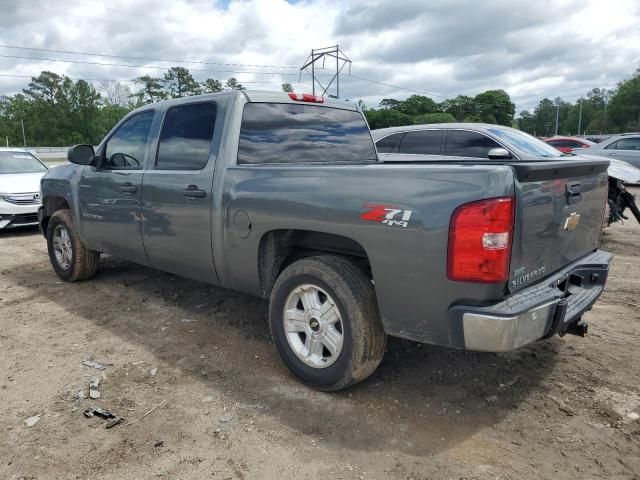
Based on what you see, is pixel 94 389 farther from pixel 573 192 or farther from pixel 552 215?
pixel 573 192

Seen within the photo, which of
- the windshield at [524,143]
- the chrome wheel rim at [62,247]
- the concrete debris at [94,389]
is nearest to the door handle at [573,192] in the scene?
the concrete debris at [94,389]

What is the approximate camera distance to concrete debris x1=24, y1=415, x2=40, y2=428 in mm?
2861

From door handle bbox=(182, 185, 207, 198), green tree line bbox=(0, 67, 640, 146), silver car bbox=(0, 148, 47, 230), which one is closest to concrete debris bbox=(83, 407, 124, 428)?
door handle bbox=(182, 185, 207, 198)

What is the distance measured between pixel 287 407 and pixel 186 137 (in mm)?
2323

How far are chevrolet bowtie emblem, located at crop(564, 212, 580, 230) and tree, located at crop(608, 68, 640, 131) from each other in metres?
96.1

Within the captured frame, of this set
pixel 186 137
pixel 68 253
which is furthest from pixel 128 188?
pixel 68 253

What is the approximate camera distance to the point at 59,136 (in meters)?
78.6

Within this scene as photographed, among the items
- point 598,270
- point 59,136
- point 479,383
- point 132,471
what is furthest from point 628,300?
point 59,136

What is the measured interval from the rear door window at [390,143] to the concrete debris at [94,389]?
593 centimetres

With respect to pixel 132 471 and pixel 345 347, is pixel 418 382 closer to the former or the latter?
pixel 345 347

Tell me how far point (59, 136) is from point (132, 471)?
88110 mm

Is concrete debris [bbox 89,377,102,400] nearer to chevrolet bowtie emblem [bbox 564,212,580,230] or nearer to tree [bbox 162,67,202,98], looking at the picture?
chevrolet bowtie emblem [bbox 564,212,580,230]

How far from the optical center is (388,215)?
102 inches

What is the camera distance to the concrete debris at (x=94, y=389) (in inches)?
124
